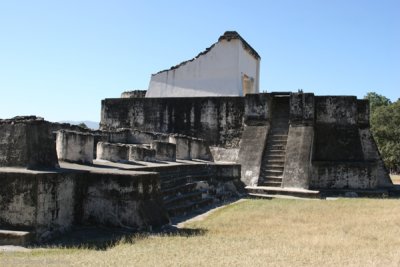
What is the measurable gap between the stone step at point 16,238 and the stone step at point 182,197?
9.05 feet

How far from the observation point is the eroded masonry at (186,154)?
19.1ft

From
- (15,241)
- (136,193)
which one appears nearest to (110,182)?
(136,193)

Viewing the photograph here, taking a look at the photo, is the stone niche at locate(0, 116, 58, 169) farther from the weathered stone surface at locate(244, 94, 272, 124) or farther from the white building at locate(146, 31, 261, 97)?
the white building at locate(146, 31, 261, 97)

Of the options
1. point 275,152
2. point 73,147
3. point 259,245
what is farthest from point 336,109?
point 259,245

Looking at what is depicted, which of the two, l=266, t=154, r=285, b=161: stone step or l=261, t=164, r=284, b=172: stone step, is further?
l=266, t=154, r=285, b=161: stone step

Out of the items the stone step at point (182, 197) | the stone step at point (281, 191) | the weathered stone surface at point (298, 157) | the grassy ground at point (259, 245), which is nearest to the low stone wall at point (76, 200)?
the grassy ground at point (259, 245)

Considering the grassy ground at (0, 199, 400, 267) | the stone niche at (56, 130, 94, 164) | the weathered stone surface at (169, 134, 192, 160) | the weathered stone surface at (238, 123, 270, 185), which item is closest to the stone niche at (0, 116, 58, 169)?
the stone niche at (56, 130, 94, 164)

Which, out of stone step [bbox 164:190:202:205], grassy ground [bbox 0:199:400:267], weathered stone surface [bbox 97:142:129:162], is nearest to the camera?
grassy ground [bbox 0:199:400:267]

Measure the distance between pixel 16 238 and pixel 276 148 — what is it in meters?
9.07

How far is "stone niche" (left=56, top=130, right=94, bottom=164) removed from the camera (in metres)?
7.20

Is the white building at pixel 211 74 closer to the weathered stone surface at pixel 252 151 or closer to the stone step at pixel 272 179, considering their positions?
the weathered stone surface at pixel 252 151

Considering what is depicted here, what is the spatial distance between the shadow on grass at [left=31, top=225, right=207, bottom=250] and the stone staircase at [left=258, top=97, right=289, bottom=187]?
19.8 feet

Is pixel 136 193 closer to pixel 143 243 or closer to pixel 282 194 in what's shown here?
pixel 143 243

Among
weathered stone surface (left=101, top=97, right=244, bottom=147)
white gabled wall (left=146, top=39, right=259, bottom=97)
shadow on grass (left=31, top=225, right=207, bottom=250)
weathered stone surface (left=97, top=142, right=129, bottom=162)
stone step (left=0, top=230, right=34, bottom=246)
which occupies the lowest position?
shadow on grass (left=31, top=225, right=207, bottom=250)
